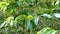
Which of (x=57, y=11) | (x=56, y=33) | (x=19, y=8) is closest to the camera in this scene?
(x=56, y=33)

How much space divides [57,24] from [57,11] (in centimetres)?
22

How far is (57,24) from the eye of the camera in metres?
0.89

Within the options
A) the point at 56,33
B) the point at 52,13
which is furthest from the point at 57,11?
the point at 56,33

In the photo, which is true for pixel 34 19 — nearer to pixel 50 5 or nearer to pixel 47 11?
pixel 47 11

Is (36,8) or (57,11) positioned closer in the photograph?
(57,11)

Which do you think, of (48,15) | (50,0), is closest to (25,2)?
(50,0)

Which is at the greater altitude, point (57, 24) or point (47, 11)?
point (47, 11)

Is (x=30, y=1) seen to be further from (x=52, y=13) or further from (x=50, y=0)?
(x=52, y=13)

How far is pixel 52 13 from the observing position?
2.31ft

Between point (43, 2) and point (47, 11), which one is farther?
point (43, 2)

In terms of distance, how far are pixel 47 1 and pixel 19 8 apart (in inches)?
6.7

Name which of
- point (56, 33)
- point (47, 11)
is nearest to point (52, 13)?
point (47, 11)

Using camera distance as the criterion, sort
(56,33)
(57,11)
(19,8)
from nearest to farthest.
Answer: (56,33) < (57,11) < (19,8)

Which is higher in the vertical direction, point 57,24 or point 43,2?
point 43,2
